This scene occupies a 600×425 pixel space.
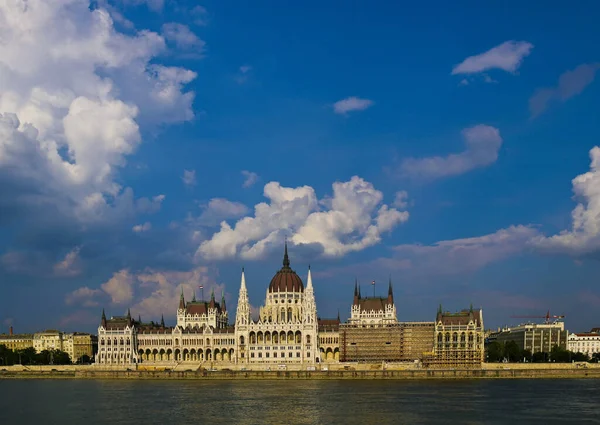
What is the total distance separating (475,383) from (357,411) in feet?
150

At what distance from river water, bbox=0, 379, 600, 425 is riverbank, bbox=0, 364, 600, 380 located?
14197mm

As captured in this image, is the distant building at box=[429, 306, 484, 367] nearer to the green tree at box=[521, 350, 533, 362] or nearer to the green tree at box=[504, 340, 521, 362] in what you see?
the green tree at box=[504, 340, 521, 362]

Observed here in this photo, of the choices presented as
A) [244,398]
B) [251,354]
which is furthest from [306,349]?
[244,398]

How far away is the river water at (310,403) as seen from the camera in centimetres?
7750

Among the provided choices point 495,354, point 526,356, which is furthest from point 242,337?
point 526,356

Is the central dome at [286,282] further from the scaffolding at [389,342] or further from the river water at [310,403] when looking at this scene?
the river water at [310,403]

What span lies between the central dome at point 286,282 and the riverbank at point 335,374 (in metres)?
31.6

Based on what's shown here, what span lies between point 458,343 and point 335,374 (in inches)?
1205

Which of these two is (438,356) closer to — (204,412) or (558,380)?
(558,380)

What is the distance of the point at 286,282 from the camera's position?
18112cm

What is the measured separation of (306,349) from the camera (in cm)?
16962

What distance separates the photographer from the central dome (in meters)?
180

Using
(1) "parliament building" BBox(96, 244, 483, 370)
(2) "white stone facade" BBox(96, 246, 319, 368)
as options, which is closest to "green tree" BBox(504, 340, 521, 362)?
(1) "parliament building" BBox(96, 244, 483, 370)

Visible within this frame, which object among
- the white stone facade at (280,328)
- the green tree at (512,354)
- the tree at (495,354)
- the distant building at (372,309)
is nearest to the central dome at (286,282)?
the white stone facade at (280,328)
